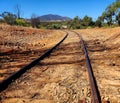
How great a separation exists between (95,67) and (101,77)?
1.46 m

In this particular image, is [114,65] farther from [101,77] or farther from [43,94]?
[43,94]

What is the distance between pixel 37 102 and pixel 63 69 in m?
3.39

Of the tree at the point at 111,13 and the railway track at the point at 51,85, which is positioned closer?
the railway track at the point at 51,85

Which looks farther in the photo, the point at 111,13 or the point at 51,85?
the point at 111,13

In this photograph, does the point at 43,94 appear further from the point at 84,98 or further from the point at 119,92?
the point at 119,92

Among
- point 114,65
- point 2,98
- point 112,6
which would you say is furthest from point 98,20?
point 2,98

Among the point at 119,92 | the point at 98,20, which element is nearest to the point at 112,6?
the point at 98,20

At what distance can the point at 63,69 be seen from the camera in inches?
361

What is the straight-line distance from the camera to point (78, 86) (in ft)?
23.0

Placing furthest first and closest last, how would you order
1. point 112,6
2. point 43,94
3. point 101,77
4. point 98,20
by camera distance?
point 98,20, point 112,6, point 101,77, point 43,94

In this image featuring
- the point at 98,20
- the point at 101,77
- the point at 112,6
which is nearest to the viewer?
the point at 101,77

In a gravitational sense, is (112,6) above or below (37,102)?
above

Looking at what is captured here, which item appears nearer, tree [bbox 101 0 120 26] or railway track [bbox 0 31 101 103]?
railway track [bbox 0 31 101 103]

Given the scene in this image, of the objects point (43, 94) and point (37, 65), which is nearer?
point (43, 94)
